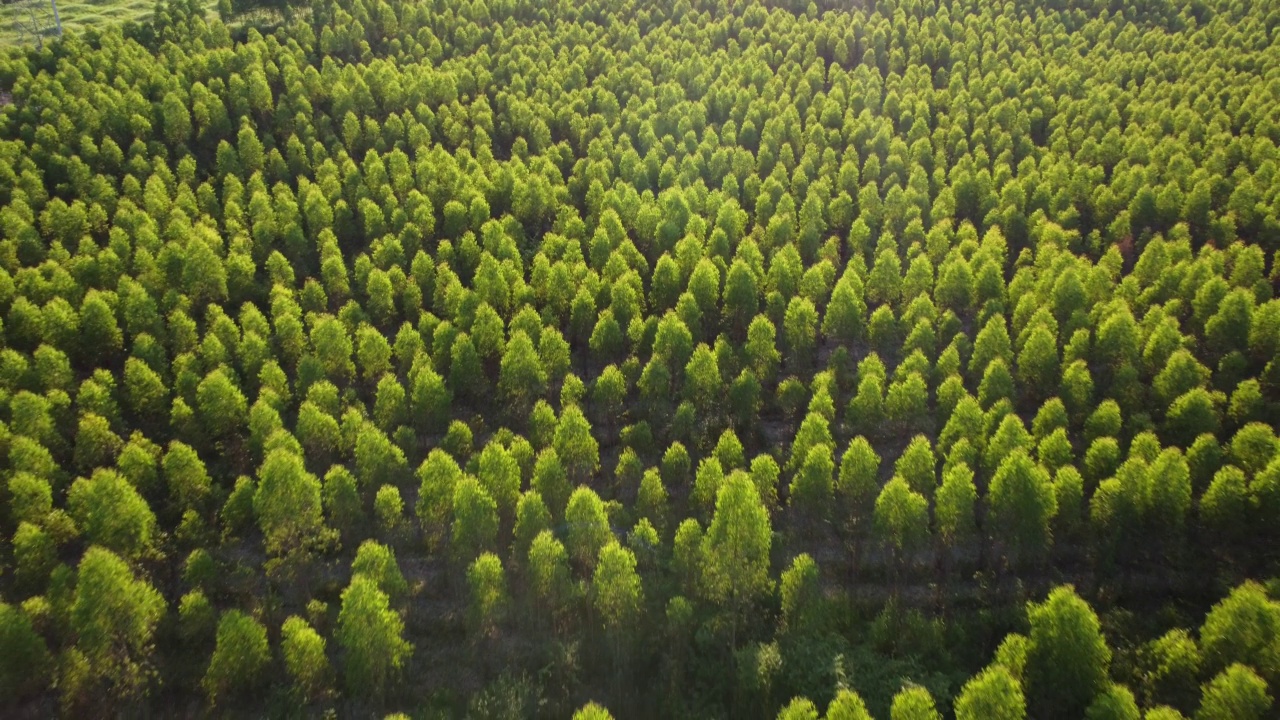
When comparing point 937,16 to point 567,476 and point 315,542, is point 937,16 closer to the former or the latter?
point 567,476

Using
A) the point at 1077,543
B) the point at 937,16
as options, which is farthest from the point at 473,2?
the point at 1077,543

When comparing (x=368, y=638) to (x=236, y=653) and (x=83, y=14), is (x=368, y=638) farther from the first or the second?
(x=83, y=14)

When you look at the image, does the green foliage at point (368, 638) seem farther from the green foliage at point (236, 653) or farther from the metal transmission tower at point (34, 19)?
the metal transmission tower at point (34, 19)

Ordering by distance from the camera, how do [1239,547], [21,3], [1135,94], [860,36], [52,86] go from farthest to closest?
[21,3] → [860,36] → [1135,94] → [52,86] → [1239,547]

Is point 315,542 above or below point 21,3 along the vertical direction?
below

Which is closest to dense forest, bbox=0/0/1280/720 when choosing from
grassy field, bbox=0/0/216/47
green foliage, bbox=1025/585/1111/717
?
green foliage, bbox=1025/585/1111/717

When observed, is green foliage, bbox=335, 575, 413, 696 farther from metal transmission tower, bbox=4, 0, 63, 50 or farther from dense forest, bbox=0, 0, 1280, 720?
metal transmission tower, bbox=4, 0, 63, 50
